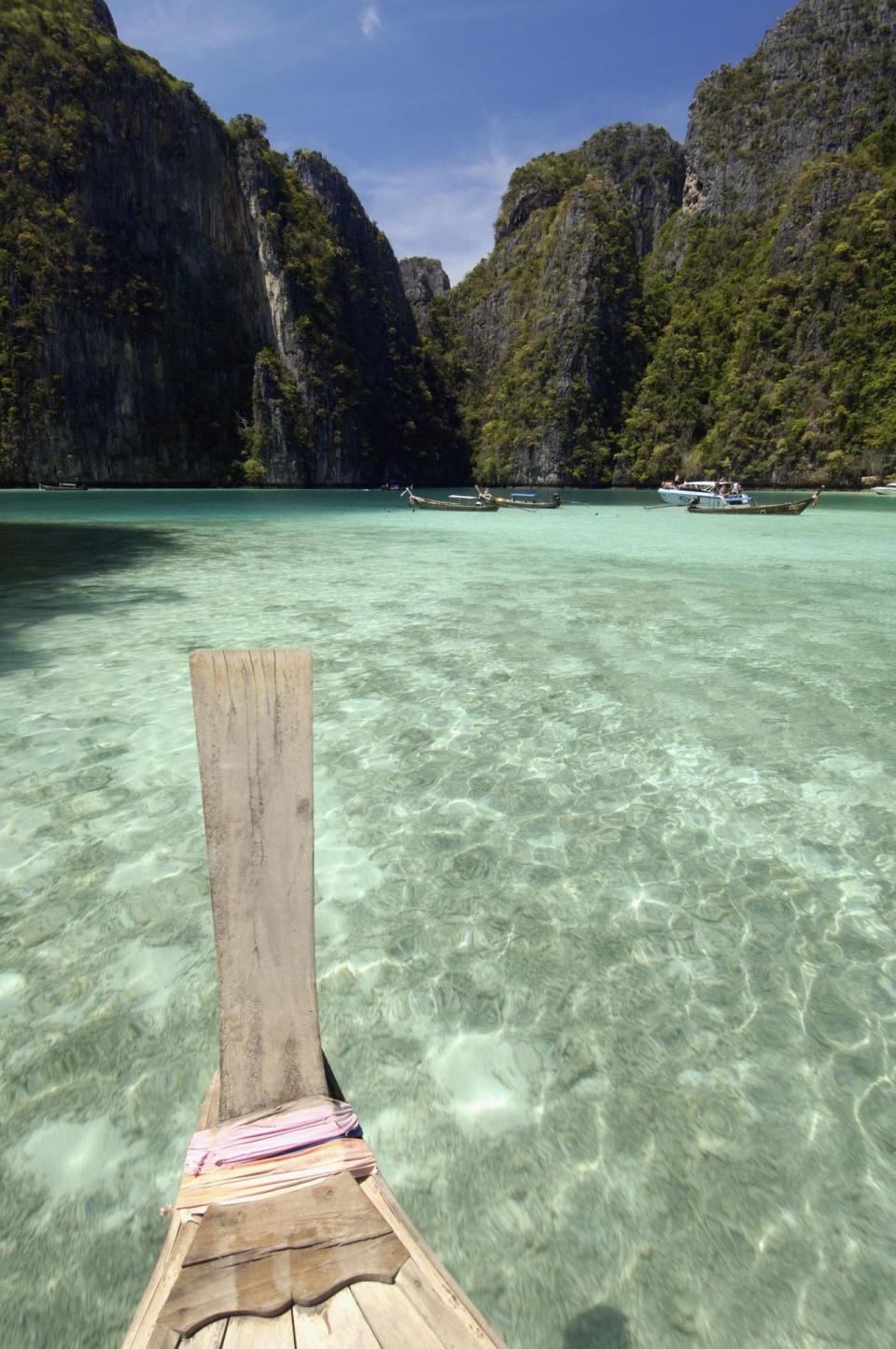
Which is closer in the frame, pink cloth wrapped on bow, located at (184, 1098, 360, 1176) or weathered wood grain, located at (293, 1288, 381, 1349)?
weathered wood grain, located at (293, 1288, 381, 1349)

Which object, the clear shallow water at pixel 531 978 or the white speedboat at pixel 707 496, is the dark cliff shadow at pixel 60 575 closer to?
the clear shallow water at pixel 531 978

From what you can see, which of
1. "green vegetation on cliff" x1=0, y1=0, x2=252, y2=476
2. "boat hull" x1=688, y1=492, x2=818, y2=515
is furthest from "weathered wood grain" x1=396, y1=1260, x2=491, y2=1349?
"green vegetation on cliff" x1=0, y1=0, x2=252, y2=476

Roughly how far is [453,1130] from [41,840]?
3456 millimetres

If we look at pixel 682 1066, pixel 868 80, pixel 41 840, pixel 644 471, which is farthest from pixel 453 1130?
pixel 868 80

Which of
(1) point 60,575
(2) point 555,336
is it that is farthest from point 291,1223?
(2) point 555,336

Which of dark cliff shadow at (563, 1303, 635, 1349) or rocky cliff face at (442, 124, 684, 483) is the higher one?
rocky cliff face at (442, 124, 684, 483)

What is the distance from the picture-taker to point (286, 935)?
6.14ft

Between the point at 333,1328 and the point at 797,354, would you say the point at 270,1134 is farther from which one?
the point at 797,354

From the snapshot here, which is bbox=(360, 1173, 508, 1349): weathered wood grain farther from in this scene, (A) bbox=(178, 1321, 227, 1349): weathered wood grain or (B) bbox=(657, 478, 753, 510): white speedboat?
(B) bbox=(657, 478, 753, 510): white speedboat

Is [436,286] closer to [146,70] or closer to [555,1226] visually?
[146,70]

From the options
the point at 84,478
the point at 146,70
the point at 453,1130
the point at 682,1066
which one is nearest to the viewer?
the point at 453,1130

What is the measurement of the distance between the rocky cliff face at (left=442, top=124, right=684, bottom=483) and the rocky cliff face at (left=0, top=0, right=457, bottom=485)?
24.2m

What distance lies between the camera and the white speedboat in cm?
4900

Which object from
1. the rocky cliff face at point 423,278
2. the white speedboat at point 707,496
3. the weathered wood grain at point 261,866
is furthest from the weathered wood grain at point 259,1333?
the rocky cliff face at point 423,278
